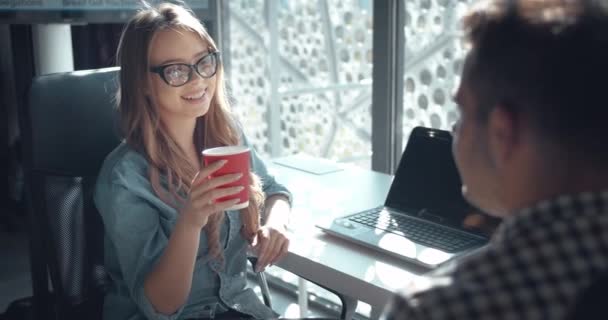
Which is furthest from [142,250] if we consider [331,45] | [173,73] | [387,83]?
[331,45]

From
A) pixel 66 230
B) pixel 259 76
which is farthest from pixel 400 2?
pixel 259 76

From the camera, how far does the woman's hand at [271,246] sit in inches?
64.7

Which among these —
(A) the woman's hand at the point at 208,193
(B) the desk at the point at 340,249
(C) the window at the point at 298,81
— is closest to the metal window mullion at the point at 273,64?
(C) the window at the point at 298,81

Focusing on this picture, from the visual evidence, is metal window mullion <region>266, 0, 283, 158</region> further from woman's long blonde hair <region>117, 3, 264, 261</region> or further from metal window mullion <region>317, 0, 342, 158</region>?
woman's long blonde hair <region>117, 3, 264, 261</region>

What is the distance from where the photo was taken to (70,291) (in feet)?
5.43

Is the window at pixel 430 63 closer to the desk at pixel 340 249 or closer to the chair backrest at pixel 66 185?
the desk at pixel 340 249

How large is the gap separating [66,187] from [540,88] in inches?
49.0

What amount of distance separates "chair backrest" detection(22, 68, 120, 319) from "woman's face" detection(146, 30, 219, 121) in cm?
18

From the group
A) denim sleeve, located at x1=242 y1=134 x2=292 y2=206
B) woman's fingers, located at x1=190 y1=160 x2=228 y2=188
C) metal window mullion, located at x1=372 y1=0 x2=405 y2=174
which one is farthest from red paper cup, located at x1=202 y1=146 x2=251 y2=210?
metal window mullion, located at x1=372 y1=0 x2=405 y2=174

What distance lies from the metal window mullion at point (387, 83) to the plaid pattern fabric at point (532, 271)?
1.91 m

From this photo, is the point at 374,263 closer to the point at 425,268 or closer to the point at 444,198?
the point at 425,268

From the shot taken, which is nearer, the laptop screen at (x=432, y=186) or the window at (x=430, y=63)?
the laptop screen at (x=432, y=186)

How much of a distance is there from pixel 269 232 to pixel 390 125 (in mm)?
1041

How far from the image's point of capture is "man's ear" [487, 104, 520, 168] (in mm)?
701
